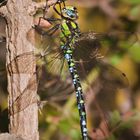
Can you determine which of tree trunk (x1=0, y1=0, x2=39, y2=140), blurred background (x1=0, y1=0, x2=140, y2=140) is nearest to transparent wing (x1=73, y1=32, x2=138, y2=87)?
blurred background (x1=0, y1=0, x2=140, y2=140)

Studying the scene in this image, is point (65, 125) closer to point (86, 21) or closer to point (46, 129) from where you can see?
point (46, 129)

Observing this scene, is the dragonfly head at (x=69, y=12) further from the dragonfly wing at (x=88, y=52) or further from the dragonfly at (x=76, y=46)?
the dragonfly wing at (x=88, y=52)

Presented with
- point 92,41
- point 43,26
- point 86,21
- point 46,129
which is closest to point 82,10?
point 86,21

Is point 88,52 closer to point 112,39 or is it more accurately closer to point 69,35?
point 69,35

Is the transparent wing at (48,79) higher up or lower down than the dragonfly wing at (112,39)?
lower down

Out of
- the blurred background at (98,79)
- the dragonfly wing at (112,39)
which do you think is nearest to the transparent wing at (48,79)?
the blurred background at (98,79)
